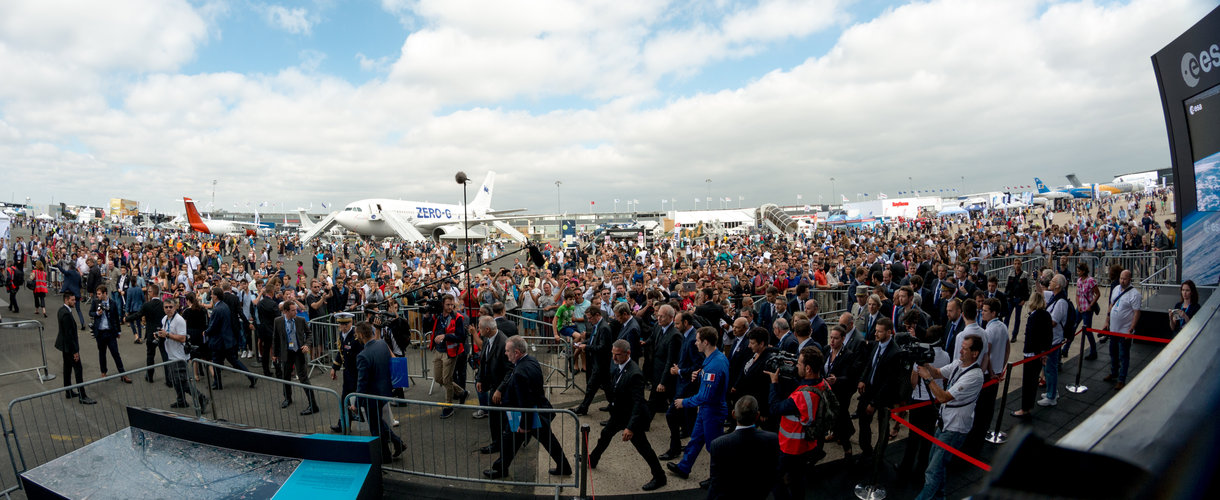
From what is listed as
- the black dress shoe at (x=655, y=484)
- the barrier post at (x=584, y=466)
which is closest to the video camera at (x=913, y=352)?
the black dress shoe at (x=655, y=484)

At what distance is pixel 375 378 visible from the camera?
5.91 meters

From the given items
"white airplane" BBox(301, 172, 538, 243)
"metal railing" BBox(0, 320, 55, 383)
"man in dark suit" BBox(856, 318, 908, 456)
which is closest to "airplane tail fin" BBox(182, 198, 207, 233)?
"white airplane" BBox(301, 172, 538, 243)

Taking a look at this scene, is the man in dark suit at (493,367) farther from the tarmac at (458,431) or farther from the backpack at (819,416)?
the backpack at (819,416)

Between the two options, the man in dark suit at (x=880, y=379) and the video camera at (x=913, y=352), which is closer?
the video camera at (x=913, y=352)

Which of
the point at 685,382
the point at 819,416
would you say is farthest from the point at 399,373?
the point at 819,416

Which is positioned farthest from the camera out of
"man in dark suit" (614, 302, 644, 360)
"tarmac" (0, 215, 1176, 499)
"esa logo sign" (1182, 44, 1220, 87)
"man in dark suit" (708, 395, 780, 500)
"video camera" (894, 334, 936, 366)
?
"esa logo sign" (1182, 44, 1220, 87)

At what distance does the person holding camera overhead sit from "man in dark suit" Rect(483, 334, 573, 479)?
198 centimetres

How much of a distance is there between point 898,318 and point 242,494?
7.88 metres

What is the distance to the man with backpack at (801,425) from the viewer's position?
4387mm

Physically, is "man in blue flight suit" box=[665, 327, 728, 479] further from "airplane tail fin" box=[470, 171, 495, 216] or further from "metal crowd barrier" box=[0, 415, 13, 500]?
"airplane tail fin" box=[470, 171, 495, 216]

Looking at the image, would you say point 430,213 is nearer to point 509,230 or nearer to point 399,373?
point 509,230

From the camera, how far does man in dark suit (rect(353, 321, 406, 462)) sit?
19.1ft

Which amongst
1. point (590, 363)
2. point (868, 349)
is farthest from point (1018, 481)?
point (590, 363)

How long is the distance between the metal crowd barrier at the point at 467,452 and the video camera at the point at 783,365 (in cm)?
176
